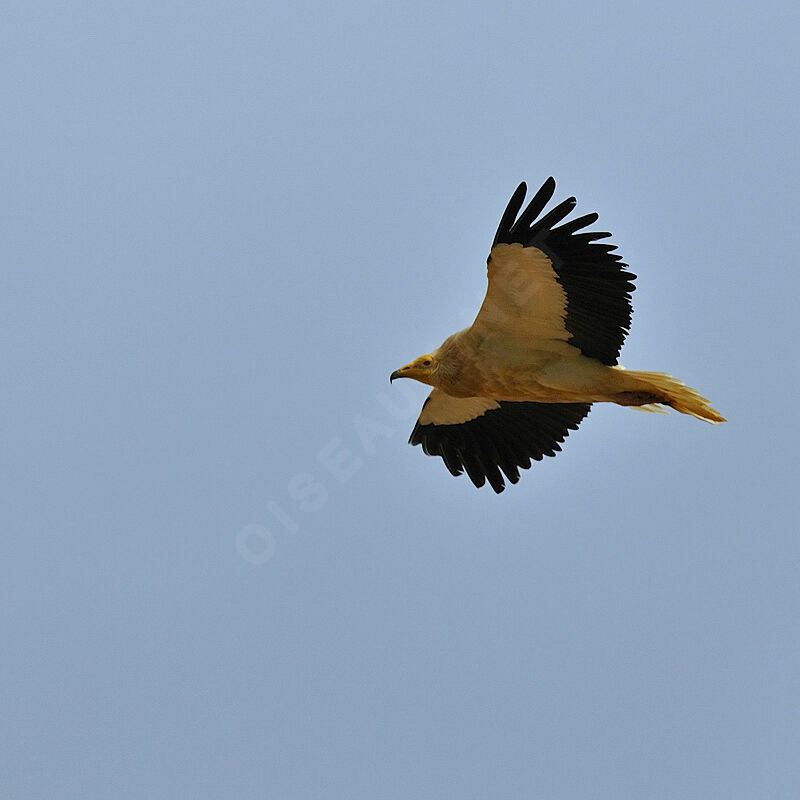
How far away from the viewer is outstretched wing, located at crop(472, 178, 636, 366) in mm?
10227

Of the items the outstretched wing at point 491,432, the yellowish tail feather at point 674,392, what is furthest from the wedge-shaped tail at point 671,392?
the outstretched wing at point 491,432

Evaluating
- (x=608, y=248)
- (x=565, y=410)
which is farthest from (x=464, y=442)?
(x=608, y=248)

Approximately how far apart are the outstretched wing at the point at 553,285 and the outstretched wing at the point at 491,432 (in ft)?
4.60

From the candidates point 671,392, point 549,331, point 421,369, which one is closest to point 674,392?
point 671,392

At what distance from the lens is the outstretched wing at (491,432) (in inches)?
489

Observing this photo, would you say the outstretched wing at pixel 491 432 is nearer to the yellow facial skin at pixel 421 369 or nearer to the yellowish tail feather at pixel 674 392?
the yellow facial skin at pixel 421 369

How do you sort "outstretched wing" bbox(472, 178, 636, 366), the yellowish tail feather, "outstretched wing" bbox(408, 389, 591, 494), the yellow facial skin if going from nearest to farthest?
A: "outstretched wing" bbox(472, 178, 636, 366) → the yellowish tail feather → the yellow facial skin → "outstretched wing" bbox(408, 389, 591, 494)

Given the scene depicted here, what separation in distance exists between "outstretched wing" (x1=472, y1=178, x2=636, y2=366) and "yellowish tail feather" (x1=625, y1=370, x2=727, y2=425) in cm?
30

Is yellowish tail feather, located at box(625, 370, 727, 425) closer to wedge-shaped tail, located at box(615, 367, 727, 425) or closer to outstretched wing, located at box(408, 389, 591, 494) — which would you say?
wedge-shaped tail, located at box(615, 367, 727, 425)

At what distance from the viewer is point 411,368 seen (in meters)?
11.6

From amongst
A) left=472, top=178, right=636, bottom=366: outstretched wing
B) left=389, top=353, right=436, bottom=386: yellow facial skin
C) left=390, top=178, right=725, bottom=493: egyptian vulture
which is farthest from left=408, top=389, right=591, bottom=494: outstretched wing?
left=472, top=178, right=636, bottom=366: outstretched wing

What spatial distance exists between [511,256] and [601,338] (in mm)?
1121

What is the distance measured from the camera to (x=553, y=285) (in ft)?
35.0

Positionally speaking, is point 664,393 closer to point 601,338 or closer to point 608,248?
point 601,338
